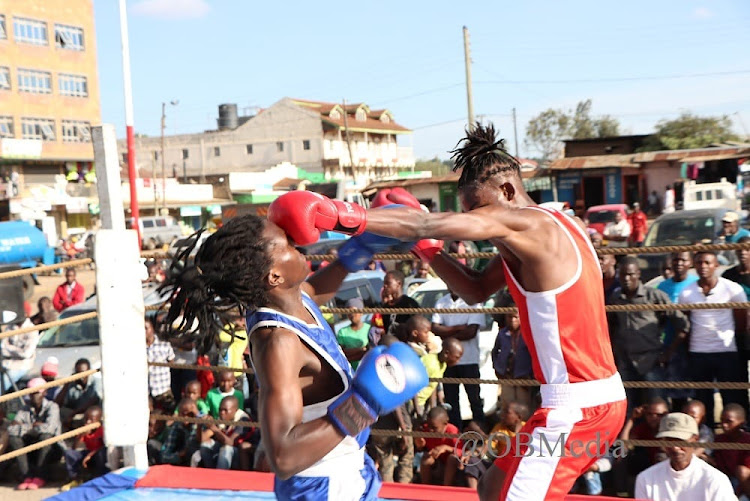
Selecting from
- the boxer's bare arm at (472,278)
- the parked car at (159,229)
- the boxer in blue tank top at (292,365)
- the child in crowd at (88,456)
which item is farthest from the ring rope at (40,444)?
the parked car at (159,229)

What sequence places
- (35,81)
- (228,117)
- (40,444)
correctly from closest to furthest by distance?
1. (40,444)
2. (35,81)
3. (228,117)

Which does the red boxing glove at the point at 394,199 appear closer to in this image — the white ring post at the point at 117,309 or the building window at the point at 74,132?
the white ring post at the point at 117,309

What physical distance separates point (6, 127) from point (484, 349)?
37410mm

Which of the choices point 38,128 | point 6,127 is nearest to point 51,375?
point 6,127

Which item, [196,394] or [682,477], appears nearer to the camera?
[682,477]

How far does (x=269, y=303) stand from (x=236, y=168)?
53.8 metres

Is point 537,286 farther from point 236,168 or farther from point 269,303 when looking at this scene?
point 236,168

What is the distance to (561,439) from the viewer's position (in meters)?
2.26

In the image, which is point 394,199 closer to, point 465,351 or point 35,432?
point 465,351

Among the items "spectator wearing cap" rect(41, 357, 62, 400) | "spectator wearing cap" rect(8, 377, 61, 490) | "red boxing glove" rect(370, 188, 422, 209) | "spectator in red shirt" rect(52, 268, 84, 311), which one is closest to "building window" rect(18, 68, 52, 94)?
"spectator in red shirt" rect(52, 268, 84, 311)

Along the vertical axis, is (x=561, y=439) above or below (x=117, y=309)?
below

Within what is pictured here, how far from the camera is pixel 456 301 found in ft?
17.1

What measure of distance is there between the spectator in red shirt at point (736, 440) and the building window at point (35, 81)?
3979 cm

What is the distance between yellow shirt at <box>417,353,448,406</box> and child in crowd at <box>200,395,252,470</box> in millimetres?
1139
